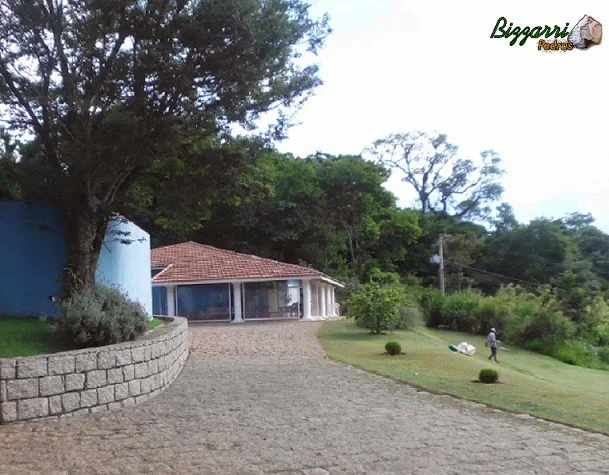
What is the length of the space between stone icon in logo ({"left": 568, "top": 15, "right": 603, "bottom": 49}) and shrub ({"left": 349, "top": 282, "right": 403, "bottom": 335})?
1523cm

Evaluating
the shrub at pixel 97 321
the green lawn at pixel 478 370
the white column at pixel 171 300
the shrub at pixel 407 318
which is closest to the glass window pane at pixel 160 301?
the white column at pixel 171 300

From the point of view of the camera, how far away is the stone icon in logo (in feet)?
38.2

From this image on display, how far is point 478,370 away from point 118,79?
34.9ft

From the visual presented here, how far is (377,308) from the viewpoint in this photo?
25562 mm

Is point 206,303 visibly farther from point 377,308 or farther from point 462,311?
point 462,311

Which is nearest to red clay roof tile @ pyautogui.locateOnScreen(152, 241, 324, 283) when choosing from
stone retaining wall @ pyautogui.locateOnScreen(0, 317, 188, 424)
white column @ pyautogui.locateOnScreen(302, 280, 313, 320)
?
white column @ pyautogui.locateOnScreen(302, 280, 313, 320)

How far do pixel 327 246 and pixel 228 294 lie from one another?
39.1 ft

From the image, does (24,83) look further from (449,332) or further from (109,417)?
(449,332)

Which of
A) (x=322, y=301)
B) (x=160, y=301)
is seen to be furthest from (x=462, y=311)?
(x=160, y=301)

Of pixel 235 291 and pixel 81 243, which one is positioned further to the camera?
pixel 235 291

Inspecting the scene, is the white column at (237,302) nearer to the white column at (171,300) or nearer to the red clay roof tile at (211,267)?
the red clay roof tile at (211,267)

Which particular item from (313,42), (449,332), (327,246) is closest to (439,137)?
(327,246)

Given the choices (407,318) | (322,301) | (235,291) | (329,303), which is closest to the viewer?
(407,318)

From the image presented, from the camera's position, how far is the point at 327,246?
44.7 meters
